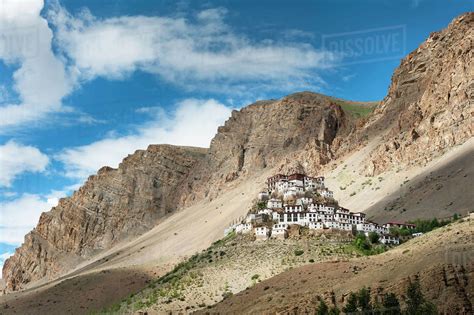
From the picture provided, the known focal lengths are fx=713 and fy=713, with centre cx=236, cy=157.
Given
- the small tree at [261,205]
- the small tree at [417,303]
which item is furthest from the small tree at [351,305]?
the small tree at [261,205]

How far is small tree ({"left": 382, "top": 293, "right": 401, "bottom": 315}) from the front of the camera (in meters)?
57.0

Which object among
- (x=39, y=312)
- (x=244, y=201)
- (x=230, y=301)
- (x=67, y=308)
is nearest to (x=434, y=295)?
(x=230, y=301)

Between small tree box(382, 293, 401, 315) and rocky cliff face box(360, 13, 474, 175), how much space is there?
84773 millimetres

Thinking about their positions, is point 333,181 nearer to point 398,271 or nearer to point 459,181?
point 459,181

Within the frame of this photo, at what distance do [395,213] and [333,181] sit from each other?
37714mm

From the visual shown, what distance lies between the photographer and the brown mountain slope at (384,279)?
56.8 m

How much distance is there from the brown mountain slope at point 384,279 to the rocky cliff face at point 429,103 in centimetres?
7012

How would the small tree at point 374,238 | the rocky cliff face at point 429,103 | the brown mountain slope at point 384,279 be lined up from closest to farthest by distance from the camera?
1. the brown mountain slope at point 384,279
2. the small tree at point 374,238
3. the rocky cliff face at point 429,103

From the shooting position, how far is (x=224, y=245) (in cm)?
10731

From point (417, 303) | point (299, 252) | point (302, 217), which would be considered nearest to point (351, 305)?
point (417, 303)

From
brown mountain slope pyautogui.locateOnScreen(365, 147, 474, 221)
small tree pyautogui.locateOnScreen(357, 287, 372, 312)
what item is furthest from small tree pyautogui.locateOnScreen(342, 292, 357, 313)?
brown mountain slope pyautogui.locateOnScreen(365, 147, 474, 221)

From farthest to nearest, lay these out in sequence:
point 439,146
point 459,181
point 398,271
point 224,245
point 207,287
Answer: point 439,146 < point 459,181 < point 224,245 < point 207,287 < point 398,271

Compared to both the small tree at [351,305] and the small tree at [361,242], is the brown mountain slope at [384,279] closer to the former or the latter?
the small tree at [351,305]

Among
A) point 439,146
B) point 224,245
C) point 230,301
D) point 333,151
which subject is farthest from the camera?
point 333,151
